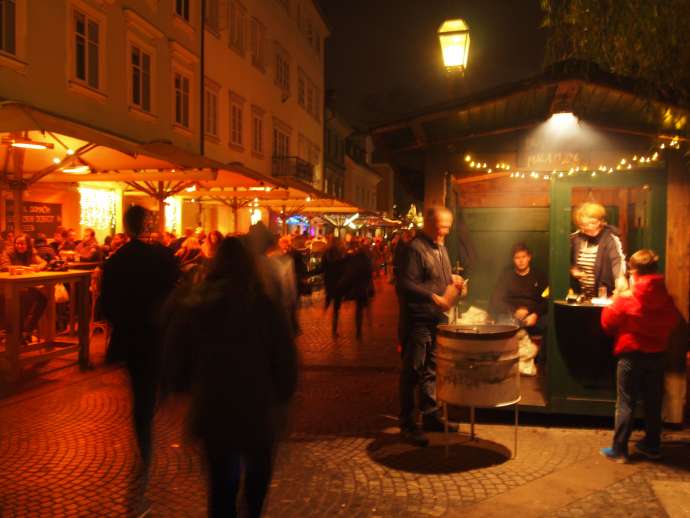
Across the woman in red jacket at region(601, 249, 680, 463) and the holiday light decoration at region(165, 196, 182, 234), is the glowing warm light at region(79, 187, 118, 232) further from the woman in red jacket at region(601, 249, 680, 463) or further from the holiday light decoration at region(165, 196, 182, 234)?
the woman in red jacket at region(601, 249, 680, 463)

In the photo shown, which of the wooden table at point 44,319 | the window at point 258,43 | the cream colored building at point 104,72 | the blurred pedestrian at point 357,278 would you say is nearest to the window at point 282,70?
the window at point 258,43

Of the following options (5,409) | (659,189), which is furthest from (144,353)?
(659,189)

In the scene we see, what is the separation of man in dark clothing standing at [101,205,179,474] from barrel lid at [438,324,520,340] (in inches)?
85.8

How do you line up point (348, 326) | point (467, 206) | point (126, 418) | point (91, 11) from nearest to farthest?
point (126, 418) < point (467, 206) < point (348, 326) < point (91, 11)

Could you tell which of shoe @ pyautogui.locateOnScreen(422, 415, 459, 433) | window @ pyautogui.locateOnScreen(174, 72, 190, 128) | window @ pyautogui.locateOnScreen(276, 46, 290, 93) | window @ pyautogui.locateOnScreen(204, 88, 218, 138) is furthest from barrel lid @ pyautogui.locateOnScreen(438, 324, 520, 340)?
window @ pyautogui.locateOnScreen(276, 46, 290, 93)

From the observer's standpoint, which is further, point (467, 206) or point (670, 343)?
point (467, 206)

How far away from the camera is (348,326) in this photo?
1276 cm

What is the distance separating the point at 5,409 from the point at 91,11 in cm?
1252

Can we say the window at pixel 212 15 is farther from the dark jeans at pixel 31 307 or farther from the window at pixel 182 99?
the dark jeans at pixel 31 307

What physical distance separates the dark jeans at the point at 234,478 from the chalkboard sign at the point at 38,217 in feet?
44.7

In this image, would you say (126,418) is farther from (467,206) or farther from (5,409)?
(467,206)

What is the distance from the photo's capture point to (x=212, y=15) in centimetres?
2348

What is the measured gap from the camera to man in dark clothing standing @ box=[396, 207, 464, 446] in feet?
18.9

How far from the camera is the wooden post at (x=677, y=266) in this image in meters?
5.98
